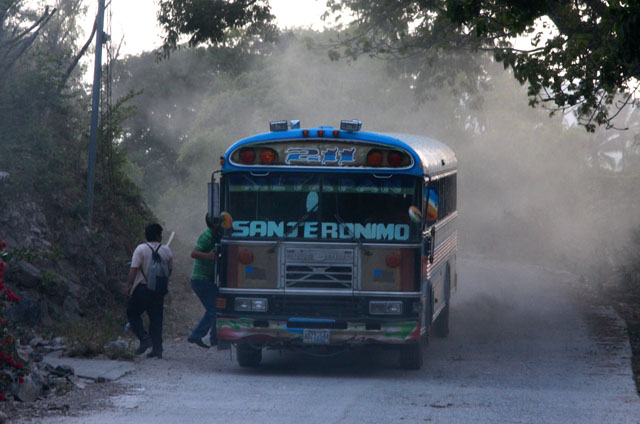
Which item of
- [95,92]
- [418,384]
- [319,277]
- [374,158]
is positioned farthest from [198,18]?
[418,384]

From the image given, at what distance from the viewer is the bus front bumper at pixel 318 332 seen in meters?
11.5

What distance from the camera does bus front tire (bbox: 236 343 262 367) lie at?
40.3 ft

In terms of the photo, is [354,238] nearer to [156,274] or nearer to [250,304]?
[250,304]

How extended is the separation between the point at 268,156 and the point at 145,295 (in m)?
2.52

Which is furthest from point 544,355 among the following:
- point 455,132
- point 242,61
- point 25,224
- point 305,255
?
point 242,61

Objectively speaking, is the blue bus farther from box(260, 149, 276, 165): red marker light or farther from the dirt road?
the dirt road

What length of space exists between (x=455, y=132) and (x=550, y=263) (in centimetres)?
1408

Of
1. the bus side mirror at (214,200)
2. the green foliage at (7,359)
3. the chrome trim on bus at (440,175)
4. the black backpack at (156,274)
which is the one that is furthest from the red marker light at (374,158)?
the green foliage at (7,359)

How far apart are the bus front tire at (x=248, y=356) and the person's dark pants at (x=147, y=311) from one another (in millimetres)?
1101

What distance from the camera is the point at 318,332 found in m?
11.5

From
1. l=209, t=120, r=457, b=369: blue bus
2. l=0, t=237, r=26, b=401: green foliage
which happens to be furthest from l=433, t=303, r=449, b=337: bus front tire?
l=0, t=237, r=26, b=401: green foliage

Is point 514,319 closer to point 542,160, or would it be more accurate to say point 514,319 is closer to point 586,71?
point 586,71

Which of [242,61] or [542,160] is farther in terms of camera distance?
[242,61]

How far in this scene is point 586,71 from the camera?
518 inches
